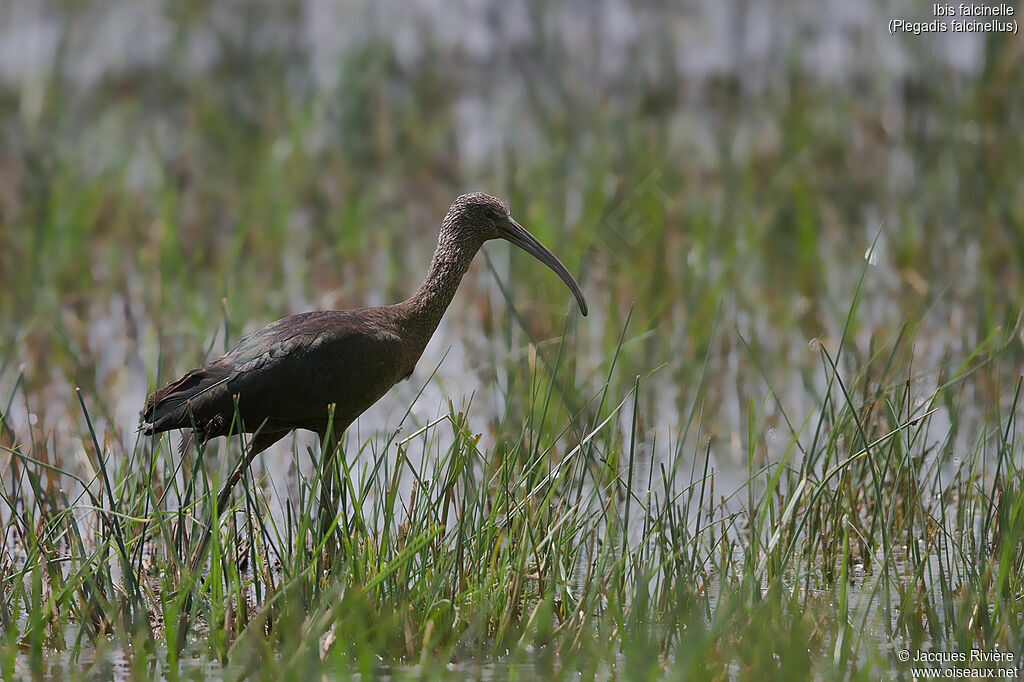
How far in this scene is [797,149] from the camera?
8.16 meters

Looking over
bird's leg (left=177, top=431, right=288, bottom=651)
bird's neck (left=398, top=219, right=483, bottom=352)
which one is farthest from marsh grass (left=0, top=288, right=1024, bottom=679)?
bird's neck (left=398, top=219, right=483, bottom=352)

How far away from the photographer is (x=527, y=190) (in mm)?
7465

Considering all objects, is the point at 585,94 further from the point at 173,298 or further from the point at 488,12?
the point at 173,298

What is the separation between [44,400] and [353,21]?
13.9ft

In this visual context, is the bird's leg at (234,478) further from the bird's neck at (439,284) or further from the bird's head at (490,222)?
the bird's head at (490,222)

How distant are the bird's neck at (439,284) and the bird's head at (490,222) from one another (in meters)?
0.03

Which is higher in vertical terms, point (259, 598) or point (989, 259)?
point (989, 259)

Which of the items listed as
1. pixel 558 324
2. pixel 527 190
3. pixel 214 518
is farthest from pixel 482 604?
pixel 527 190

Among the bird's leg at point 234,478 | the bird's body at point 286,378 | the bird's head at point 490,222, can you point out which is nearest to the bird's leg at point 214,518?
the bird's leg at point 234,478

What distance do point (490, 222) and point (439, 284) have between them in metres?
0.29

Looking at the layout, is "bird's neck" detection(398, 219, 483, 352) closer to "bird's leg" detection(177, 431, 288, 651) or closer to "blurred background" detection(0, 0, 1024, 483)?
"blurred background" detection(0, 0, 1024, 483)

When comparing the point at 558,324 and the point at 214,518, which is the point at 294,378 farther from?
the point at 558,324

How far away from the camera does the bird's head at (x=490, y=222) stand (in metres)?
4.47

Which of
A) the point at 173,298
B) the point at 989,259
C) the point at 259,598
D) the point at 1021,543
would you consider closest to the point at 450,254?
the point at 259,598
